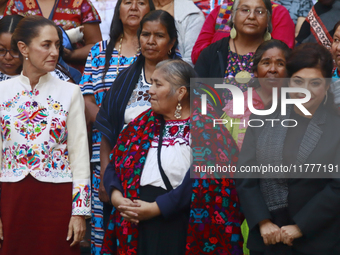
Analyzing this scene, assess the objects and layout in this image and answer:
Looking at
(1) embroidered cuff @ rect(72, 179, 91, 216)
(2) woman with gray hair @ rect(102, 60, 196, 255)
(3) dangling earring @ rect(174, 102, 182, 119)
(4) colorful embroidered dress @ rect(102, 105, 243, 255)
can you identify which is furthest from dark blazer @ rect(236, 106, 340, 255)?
(1) embroidered cuff @ rect(72, 179, 91, 216)

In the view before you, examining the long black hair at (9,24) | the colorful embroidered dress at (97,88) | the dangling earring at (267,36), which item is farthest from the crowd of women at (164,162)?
the long black hair at (9,24)

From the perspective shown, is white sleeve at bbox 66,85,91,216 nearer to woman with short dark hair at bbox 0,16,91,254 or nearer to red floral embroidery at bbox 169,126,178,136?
woman with short dark hair at bbox 0,16,91,254

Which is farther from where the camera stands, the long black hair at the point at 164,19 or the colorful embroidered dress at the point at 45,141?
the long black hair at the point at 164,19

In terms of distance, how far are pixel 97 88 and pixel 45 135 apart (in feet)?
3.29

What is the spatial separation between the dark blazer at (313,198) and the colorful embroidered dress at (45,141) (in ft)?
3.35

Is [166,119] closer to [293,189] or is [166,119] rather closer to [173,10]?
[293,189]

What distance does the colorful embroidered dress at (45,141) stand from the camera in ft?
9.98

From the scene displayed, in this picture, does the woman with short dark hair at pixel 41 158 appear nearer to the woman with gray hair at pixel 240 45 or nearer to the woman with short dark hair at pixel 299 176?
the woman with short dark hair at pixel 299 176

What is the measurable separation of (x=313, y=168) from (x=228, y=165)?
21.7 inches

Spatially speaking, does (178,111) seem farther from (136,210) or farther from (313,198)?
(313,198)

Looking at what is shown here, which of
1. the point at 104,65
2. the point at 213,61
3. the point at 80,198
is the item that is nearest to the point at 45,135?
the point at 80,198

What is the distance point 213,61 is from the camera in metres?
3.95

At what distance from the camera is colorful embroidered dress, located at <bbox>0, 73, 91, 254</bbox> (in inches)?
120

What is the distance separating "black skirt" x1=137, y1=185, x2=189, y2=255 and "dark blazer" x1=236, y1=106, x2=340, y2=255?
42 centimetres
